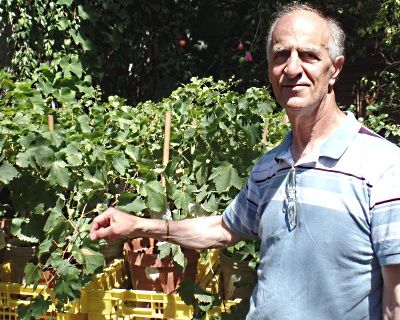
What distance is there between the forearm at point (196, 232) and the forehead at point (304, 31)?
56cm

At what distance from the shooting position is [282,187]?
4.58 ft

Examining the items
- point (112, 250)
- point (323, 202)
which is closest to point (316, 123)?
point (323, 202)

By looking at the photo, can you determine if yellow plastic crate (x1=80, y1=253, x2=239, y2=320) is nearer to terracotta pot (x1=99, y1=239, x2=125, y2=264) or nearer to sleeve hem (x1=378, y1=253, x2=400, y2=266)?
terracotta pot (x1=99, y1=239, x2=125, y2=264)

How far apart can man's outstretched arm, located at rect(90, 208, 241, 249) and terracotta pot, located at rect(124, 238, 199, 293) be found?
2.86ft

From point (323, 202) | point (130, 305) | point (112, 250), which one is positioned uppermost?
point (323, 202)

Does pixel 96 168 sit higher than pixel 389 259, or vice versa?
pixel 96 168

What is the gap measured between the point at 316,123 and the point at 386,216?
0.25m

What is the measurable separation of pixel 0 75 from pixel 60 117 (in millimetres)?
339

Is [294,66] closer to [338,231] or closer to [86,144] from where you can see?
[338,231]

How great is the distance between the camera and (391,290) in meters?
1.23

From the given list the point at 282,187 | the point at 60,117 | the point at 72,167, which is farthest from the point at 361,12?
the point at 282,187

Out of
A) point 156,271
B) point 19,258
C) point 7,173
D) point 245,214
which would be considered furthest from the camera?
point 19,258

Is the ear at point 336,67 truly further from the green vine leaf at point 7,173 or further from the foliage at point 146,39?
the foliage at point 146,39

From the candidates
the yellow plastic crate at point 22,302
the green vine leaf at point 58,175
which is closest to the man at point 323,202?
the green vine leaf at point 58,175
